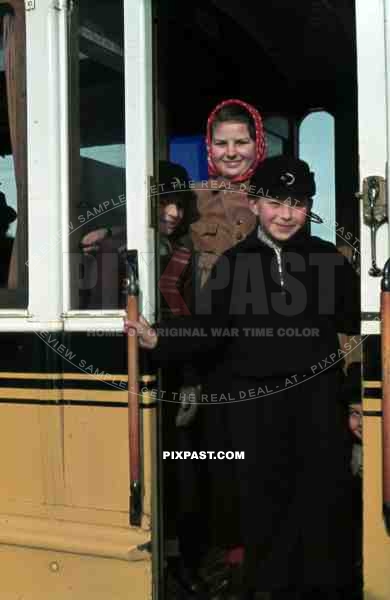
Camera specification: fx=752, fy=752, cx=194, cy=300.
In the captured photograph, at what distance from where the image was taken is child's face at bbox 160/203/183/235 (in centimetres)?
283

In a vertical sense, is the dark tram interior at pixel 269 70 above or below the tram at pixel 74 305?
above

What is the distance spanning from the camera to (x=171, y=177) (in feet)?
9.17

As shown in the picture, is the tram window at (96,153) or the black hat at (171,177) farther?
the black hat at (171,177)

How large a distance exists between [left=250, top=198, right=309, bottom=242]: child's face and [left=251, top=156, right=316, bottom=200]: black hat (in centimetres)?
2

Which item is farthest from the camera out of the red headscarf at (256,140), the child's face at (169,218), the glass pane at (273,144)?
the glass pane at (273,144)

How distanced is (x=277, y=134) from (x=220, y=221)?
1.21 m

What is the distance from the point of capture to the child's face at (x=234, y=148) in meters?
3.00

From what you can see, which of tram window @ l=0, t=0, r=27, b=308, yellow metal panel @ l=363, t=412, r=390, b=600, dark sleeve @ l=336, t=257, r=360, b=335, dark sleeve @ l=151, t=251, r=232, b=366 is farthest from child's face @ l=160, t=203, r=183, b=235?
yellow metal panel @ l=363, t=412, r=390, b=600

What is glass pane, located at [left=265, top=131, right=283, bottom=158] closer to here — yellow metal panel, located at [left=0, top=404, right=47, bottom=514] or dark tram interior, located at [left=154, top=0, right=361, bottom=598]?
dark tram interior, located at [left=154, top=0, right=361, bottom=598]

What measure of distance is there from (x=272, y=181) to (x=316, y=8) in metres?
1.21

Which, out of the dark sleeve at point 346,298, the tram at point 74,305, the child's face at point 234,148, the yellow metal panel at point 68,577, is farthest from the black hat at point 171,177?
the yellow metal panel at point 68,577

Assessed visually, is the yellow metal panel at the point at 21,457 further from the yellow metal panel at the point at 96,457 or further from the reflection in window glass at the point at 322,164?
the reflection in window glass at the point at 322,164

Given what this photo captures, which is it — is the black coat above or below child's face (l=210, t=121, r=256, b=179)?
below

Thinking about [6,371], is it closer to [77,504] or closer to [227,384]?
[77,504]
